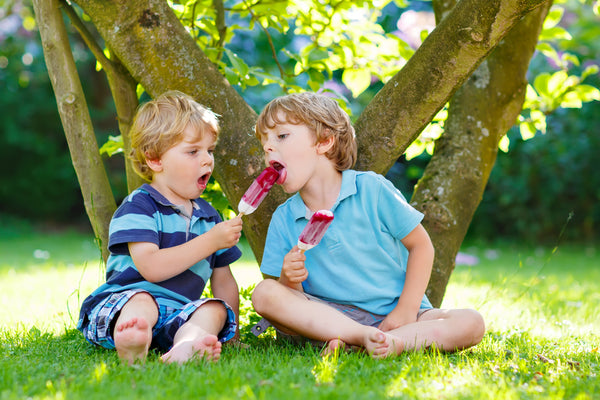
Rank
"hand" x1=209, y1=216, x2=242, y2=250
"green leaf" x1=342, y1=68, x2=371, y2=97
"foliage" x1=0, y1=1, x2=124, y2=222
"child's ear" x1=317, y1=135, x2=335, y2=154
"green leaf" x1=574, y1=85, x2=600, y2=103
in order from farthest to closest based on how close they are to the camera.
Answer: "foliage" x1=0, y1=1, x2=124, y2=222 < "green leaf" x1=574, y1=85, x2=600, y2=103 < "green leaf" x1=342, y1=68, x2=371, y2=97 < "child's ear" x1=317, y1=135, x2=335, y2=154 < "hand" x1=209, y1=216, x2=242, y2=250

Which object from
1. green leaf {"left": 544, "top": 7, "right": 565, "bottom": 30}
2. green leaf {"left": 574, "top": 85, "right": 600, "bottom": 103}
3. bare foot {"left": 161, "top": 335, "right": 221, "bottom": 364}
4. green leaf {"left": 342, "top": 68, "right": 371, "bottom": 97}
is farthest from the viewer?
green leaf {"left": 544, "top": 7, "right": 565, "bottom": 30}

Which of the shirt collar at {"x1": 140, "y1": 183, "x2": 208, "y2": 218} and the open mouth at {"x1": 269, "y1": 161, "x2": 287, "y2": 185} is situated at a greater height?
the open mouth at {"x1": 269, "y1": 161, "x2": 287, "y2": 185}

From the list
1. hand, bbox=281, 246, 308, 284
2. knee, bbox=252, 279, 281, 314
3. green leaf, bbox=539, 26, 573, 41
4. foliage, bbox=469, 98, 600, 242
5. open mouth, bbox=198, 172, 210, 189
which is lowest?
foliage, bbox=469, 98, 600, 242

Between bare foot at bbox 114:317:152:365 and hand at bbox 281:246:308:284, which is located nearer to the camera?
bare foot at bbox 114:317:152:365

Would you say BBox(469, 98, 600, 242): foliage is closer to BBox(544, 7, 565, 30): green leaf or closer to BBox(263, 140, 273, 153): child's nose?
BBox(544, 7, 565, 30): green leaf

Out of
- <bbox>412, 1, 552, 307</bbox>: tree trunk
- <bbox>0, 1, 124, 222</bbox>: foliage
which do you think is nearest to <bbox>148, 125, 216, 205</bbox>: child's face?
<bbox>412, 1, 552, 307</bbox>: tree trunk

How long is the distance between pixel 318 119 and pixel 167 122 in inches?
24.7

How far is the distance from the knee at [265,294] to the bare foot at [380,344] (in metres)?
0.40

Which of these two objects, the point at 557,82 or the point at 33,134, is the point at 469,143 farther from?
the point at 33,134

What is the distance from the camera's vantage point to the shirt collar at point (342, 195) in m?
2.43

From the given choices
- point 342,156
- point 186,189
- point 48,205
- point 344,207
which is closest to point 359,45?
point 342,156

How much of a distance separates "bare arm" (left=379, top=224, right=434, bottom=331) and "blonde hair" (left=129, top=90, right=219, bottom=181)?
96 centimetres

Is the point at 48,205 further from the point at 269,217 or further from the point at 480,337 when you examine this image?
the point at 480,337

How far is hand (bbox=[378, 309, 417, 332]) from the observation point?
230 cm
